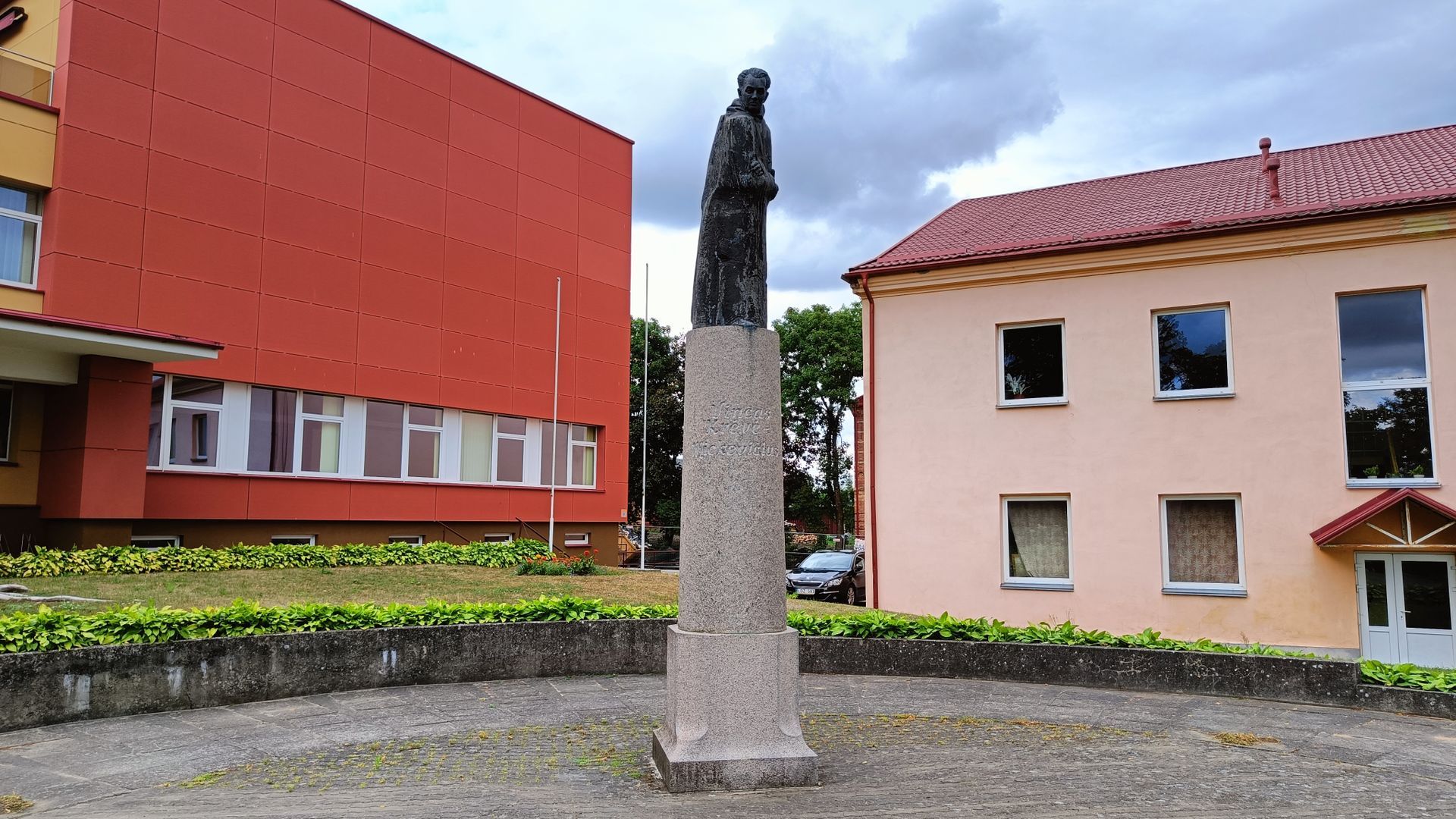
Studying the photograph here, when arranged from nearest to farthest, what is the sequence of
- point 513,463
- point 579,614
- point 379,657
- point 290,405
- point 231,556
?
1. point 379,657
2. point 579,614
3. point 231,556
4. point 290,405
5. point 513,463

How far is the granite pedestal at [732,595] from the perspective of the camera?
596cm

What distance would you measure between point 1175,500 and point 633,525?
113 ft

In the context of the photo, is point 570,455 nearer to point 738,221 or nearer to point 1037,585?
point 1037,585

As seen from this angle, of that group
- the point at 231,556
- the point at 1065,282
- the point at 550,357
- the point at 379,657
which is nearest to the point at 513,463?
the point at 550,357

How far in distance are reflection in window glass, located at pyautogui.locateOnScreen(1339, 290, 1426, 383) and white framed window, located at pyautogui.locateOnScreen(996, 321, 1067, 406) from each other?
4.16 meters

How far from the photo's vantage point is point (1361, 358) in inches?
583

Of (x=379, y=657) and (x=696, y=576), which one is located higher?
(x=696, y=576)

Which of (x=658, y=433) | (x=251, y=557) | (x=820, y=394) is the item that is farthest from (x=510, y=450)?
(x=820, y=394)

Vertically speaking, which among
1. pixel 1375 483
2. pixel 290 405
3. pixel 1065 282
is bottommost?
pixel 1375 483

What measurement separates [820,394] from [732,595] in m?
49.8

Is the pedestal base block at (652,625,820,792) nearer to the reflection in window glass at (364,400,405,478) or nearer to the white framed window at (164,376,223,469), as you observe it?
the white framed window at (164,376,223,469)

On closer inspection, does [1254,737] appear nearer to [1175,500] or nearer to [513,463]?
[1175,500]

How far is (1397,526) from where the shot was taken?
13945 millimetres

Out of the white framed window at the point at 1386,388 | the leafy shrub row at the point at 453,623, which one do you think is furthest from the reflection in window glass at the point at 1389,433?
the leafy shrub row at the point at 453,623
